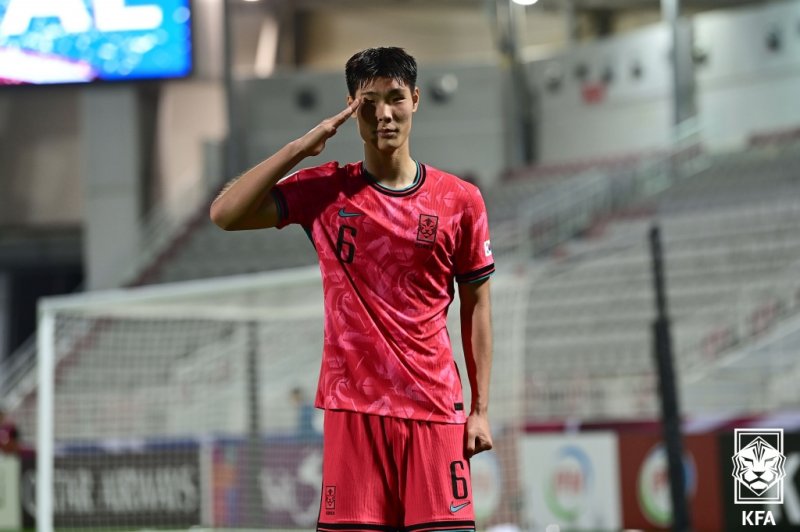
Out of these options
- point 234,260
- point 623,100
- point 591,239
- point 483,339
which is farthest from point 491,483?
point 623,100

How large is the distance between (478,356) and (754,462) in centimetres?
153

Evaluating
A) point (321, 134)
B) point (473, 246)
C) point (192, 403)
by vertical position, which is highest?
point (321, 134)

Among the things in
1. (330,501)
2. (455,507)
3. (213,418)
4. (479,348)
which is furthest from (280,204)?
(213,418)

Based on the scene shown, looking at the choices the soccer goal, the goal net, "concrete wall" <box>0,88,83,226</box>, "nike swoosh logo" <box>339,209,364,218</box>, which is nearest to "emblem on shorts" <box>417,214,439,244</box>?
"nike swoosh logo" <box>339,209,364,218</box>

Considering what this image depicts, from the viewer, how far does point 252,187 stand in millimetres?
2656

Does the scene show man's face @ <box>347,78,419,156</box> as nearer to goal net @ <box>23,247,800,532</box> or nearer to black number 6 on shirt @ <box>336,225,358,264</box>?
black number 6 on shirt @ <box>336,225,358,264</box>

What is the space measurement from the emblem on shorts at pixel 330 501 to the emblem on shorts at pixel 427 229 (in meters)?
0.58

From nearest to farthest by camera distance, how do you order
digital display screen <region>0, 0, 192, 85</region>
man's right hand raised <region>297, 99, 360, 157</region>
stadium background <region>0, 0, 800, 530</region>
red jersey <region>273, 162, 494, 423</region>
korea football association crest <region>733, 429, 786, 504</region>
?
1. man's right hand raised <region>297, 99, 360, 157</region>
2. red jersey <region>273, 162, 494, 423</region>
3. korea football association crest <region>733, 429, 786, 504</region>
4. stadium background <region>0, 0, 800, 530</region>
5. digital display screen <region>0, 0, 192, 85</region>

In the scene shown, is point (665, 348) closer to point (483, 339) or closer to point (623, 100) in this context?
point (483, 339)

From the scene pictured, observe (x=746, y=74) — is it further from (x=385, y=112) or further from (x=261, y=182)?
(x=261, y=182)

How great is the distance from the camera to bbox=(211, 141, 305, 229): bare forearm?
262 centimetres

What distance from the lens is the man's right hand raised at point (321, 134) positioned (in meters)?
2.62

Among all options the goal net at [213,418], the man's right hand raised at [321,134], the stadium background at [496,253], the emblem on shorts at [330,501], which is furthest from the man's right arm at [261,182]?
the stadium background at [496,253]

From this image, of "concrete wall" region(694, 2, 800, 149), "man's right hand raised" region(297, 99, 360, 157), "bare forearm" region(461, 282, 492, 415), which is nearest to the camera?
"man's right hand raised" region(297, 99, 360, 157)
